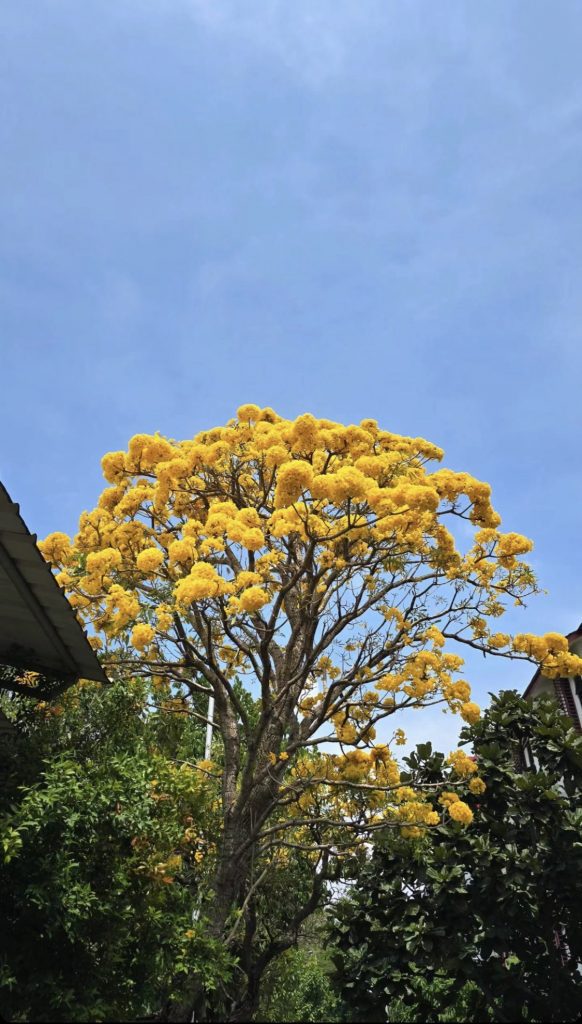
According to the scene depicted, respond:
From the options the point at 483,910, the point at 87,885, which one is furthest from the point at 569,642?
the point at 87,885

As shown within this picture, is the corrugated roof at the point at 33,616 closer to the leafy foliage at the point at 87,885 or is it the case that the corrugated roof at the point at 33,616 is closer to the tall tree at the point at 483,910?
the leafy foliage at the point at 87,885

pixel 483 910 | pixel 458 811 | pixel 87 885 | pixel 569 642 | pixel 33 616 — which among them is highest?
pixel 569 642

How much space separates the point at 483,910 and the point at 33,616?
26.3 feet

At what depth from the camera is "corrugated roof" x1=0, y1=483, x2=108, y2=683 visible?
554 cm

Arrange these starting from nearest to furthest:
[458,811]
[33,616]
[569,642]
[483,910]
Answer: [33,616]
[458,811]
[483,910]
[569,642]

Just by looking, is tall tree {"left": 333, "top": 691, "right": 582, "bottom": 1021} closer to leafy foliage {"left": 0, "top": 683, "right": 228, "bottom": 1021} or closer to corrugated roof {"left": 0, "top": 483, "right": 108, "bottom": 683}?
leafy foliage {"left": 0, "top": 683, "right": 228, "bottom": 1021}

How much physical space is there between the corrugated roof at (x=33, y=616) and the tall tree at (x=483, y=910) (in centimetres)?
531

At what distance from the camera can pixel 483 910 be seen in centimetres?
1028

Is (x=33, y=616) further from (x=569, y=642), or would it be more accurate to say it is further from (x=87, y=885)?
(x=569, y=642)

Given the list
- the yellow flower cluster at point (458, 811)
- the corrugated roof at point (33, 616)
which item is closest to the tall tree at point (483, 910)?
the yellow flower cluster at point (458, 811)

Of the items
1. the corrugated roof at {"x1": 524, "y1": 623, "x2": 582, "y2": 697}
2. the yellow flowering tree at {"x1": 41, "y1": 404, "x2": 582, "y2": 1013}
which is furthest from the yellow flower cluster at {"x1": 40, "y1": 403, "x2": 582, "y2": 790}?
the corrugated roof at {"x1": 524, "y1": 623, "x2": 582, "y2": 697}

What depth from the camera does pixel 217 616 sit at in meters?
9.18

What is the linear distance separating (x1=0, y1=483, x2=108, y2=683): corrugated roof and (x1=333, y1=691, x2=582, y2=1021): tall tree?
Result: 531cm

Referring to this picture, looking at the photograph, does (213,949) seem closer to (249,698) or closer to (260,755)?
(260,755)
